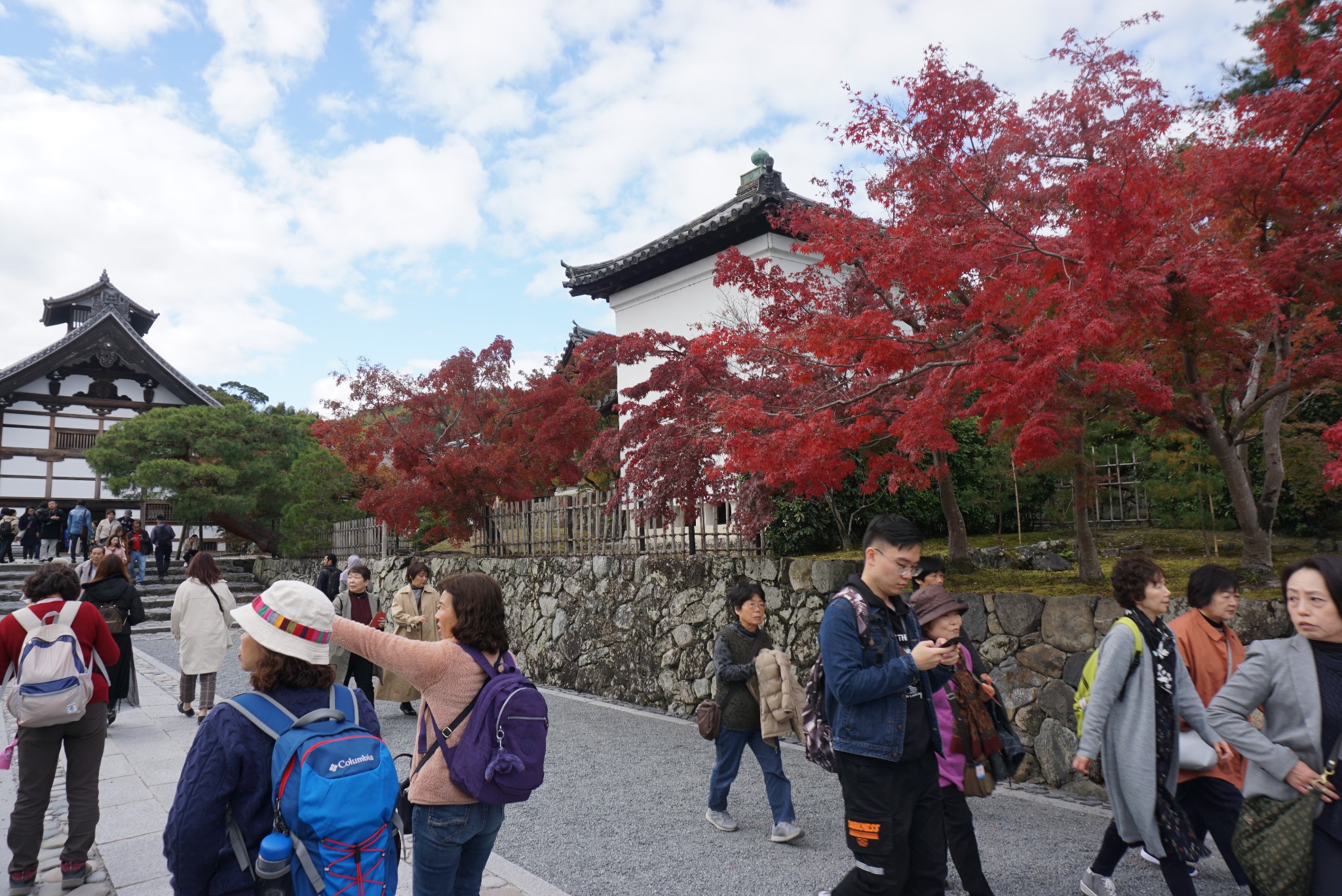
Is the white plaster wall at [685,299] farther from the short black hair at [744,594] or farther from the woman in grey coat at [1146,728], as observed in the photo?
the woman in grey coat at [1146,728]

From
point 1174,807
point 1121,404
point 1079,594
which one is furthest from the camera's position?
point 1121,404

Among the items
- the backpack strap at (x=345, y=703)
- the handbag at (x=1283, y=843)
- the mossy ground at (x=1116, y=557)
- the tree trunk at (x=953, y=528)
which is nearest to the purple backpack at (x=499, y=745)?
the backpack strap at (x=345, y=703)

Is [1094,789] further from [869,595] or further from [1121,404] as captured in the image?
[869,595]

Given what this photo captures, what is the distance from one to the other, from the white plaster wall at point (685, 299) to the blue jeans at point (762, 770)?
941cm

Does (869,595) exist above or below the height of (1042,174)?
below

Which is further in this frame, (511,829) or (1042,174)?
(1042,174)

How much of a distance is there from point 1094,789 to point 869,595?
3.71m

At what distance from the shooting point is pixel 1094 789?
17.9 feet

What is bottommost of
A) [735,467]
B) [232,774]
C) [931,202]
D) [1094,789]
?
[1094,789]

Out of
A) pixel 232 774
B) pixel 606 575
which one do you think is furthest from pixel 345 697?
pixel 606 575

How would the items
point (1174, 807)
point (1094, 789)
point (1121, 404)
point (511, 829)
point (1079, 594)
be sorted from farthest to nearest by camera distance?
1. point (1121, 404)
2. point (1079, 594)
3. point (1094, 789)
4. point (511, 829)
5. point (1174, 807)

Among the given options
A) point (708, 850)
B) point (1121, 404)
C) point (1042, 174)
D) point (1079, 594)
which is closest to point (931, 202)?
point (1042, 174)

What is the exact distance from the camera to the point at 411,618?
7.69 m

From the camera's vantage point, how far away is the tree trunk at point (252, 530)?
23.7 meters
